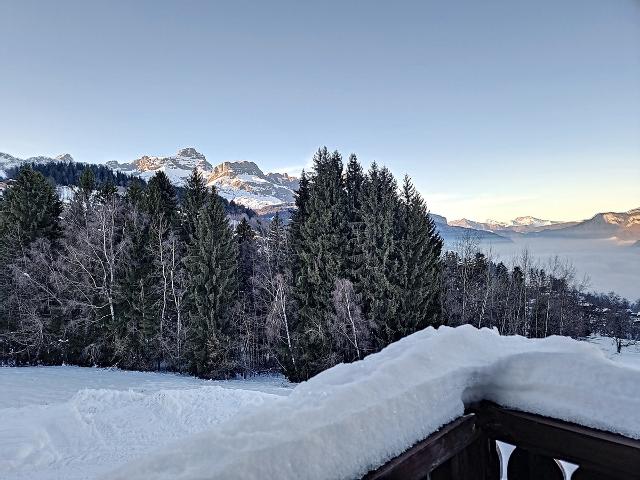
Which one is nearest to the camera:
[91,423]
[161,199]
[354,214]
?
[91,423]

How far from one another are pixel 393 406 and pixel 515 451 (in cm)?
56

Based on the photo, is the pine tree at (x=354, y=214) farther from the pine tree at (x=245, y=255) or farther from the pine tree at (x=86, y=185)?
the pine tree at (x=86, y=185)

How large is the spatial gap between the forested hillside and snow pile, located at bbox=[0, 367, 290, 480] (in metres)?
6.59

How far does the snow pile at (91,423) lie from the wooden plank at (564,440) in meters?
6.44

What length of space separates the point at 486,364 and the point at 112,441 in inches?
464

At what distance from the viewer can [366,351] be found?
21719mm

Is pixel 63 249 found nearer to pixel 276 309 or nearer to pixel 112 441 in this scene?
pixel 276 309

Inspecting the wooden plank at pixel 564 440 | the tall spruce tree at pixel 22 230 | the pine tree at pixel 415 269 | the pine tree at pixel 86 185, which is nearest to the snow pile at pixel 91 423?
the wooden plank at pixel 564 440

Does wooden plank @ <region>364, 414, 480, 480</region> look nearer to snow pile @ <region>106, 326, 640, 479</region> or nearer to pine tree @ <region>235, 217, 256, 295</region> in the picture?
snow pile @ <region>106, 326, 640, 479</region>

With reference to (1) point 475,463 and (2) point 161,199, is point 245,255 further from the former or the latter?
(1) point 475,463

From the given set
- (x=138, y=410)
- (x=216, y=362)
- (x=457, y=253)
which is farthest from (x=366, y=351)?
(x=457, y=253)

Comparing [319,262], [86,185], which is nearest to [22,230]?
[86,185]

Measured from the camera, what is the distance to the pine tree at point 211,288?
23094 mm

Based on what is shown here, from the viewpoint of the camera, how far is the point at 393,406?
3.92ft
